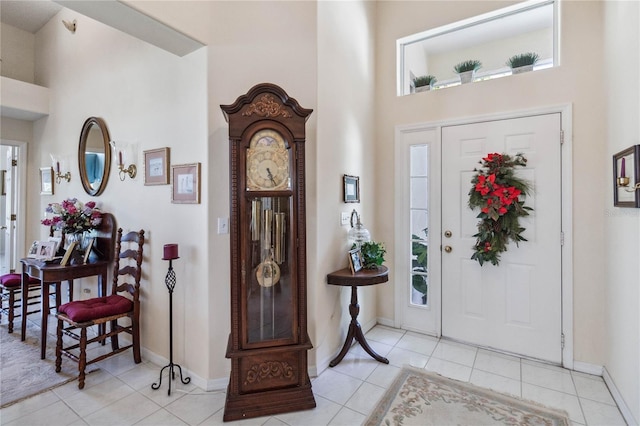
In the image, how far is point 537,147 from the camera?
8.33 ft

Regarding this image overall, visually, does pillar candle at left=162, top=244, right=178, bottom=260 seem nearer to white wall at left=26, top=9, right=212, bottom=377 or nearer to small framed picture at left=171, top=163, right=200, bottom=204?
white wall at left=26, top=9, right=212, bottom=377

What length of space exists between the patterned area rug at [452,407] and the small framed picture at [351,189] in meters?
1.55

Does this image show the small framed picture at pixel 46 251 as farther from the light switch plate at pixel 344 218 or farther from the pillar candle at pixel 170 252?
the light switch plate at pixel 344 218

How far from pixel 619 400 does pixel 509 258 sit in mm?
1138

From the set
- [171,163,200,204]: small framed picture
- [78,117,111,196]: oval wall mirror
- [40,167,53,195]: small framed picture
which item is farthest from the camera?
[40,167,53,195]: small framed picture

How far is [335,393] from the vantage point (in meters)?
2.10

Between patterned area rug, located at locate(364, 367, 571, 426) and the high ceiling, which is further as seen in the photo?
the high ceiling

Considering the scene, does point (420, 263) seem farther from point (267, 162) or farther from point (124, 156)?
point (124, 156)

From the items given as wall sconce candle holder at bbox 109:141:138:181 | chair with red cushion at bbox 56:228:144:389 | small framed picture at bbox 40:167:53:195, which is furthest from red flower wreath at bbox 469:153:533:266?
small framed picture at bbox 40:167:53:195

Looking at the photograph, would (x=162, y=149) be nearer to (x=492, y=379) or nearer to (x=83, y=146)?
(x=83, y=146)

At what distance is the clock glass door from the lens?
1.89 metres

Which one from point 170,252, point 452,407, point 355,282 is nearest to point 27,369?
point 170,252

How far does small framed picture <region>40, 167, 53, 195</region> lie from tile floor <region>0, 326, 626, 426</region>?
2.56 m

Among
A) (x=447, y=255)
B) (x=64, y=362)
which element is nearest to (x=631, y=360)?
(x=447, y=255)
